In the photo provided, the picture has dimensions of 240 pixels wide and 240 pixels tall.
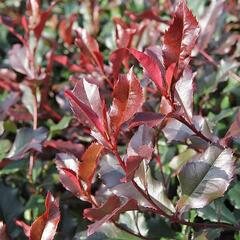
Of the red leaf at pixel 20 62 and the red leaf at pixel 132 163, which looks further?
the red leaf at pixel 20 62

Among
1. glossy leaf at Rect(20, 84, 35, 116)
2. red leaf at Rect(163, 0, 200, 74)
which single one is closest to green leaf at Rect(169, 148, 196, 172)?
red leaf at Rect(163, 0, 200, 74)

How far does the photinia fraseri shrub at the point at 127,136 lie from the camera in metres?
0.79

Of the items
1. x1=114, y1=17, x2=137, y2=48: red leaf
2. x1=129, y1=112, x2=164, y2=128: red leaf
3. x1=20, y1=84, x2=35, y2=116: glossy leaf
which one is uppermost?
x1=129, y1=112, x2=164, y2=128: red leaf

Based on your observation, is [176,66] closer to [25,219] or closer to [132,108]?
[132,108]

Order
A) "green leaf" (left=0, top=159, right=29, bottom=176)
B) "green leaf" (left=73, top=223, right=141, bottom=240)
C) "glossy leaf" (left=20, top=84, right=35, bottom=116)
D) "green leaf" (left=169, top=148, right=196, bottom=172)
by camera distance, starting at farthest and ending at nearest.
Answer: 1. "glossy leaf" (left=20, top=84, right=35, bottom=116)
2. "green leaf" (left=0, top=159, right=29, bottom=176)
3. "green leaf" (left=169, top=148, right=196, bottom=172)
4. "green leaf" (left=73, top=223, right=141, bottom=240)

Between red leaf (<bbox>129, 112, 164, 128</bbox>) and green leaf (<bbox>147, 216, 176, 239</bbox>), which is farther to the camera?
green leaf (<bbox>147, 216, 176, 239</bbox>)

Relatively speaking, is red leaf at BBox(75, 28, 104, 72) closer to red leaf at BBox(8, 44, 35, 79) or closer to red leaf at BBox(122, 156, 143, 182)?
red leaf at BBox(8, 44, 35, 79)

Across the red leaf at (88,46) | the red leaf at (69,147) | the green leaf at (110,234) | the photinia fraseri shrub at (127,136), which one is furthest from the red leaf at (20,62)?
the green leaf at (110,234)

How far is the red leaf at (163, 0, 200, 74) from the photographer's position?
787mm

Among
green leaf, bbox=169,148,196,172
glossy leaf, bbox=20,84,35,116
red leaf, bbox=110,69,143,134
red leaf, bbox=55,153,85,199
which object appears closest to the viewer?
red leaf, bbox=110,69,143,134

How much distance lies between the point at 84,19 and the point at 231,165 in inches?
53.2

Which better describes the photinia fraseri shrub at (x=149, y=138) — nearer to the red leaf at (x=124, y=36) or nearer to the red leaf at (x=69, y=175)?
the red leaf at (x=69, y=175)

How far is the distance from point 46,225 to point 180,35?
373mm

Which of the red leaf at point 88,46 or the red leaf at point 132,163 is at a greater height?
the red leaf at point 132,163
